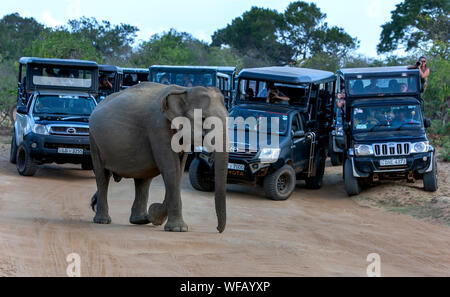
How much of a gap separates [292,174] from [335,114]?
5211 mm

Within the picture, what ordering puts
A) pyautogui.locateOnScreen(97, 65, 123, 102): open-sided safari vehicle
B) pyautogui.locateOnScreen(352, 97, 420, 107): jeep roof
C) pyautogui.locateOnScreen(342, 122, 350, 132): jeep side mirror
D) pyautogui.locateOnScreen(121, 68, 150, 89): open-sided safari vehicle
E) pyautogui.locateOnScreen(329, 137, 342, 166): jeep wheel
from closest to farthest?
pyautogui.locateOnScreen(352, 97, 420, 107): jeep roof, pyautogui.locateOnScreen(342, 122, 350, 132): jeep side mirror, pyautogui.locateOnScreen(329, 137, 342, 166): jeep wheel, pyautogui.locateOnScreen(97, 65, 123, 102): open-sided safari vehicle, pyautogui.locateOnScreen(121, 68, 150, 89): open-sided safari vehicle

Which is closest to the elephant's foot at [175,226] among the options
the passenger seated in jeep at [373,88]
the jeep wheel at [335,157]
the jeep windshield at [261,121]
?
the jeep windshield at [261,121]

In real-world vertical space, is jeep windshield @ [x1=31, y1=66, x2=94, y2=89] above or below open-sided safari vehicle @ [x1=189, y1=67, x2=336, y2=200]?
above

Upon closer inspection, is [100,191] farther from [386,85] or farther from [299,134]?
[386,85]

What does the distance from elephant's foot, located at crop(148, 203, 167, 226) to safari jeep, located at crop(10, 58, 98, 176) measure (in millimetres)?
6338

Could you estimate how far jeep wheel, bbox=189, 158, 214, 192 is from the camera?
15.8 meters

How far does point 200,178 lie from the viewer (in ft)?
52.1

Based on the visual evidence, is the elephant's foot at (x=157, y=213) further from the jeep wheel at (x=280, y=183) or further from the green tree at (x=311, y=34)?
the green tree at (x=311, y=34)

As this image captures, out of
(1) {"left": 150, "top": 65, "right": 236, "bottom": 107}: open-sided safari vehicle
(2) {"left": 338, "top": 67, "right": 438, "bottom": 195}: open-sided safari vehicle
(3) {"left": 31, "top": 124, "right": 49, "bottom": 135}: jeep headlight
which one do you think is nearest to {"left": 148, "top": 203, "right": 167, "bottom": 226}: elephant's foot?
(2) {"left": 338, "top": 67, "right": 438, "bottom": 195}: open-sided safari vehicle

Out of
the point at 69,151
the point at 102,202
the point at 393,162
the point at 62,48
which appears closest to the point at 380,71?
the point at 393,162

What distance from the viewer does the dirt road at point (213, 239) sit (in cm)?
797

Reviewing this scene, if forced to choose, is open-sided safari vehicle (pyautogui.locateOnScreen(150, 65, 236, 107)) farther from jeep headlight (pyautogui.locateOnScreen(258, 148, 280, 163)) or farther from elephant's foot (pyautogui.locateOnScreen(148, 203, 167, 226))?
elephant's foot (pyautogui.locateOnScreen(148, 203, 167, 226))

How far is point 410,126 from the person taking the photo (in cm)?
1614
